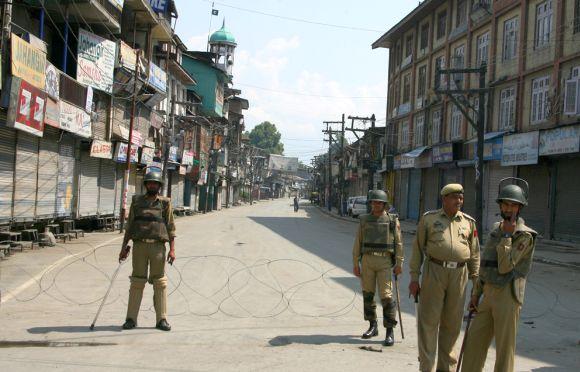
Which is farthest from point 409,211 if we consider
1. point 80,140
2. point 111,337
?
point 111,337

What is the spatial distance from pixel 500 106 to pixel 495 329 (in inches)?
1039

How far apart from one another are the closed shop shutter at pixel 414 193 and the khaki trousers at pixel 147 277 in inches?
1379

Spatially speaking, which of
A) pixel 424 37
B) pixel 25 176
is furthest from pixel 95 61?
pixel 424 37

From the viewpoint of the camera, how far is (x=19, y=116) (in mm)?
15117

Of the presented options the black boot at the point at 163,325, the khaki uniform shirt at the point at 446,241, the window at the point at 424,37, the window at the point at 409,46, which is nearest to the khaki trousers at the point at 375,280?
the khaki uniform shirt at the point at 446,241

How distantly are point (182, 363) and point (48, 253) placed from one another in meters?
10.8

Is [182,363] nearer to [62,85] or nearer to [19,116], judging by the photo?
[19,116]

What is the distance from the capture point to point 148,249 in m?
7.51

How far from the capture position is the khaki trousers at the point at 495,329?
505 cm

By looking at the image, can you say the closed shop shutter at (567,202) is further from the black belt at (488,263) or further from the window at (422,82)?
the black belt at (488,263)

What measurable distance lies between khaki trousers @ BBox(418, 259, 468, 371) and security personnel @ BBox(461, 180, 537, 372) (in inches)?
18.2

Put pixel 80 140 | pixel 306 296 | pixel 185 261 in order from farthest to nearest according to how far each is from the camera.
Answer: pixel 80 140 → pixel 185 261 → pixel 306 296

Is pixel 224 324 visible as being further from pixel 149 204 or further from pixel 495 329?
pixel 495 329

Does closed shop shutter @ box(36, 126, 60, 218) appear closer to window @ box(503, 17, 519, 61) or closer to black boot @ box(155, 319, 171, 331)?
black boot @ box(155, 319, 171, 331)
